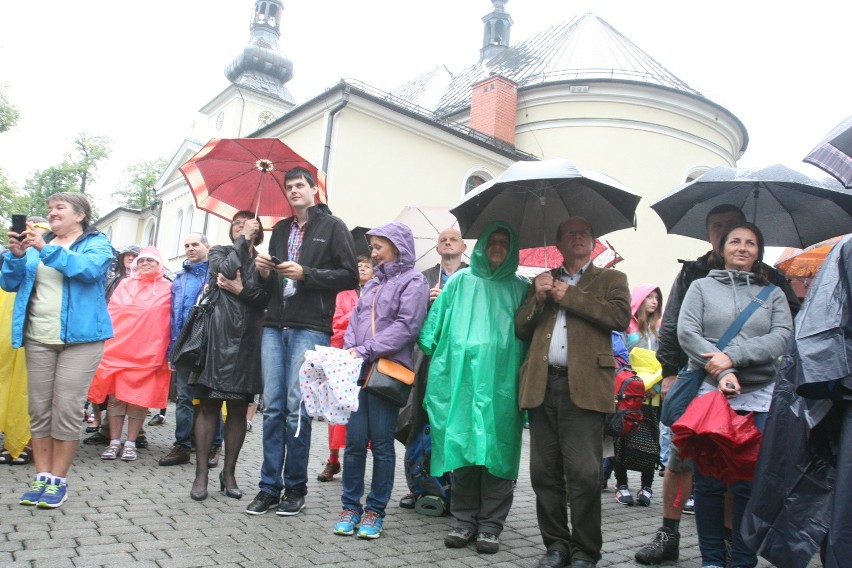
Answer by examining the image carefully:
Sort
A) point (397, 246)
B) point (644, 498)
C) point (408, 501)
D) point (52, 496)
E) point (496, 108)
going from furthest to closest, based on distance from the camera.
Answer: point (496, 108), point (644, 498), point (408, 501), point (397, 246), point (52, 496)

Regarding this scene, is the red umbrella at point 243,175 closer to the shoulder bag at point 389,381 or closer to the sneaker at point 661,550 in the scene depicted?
the shoulder bag at point 389,381

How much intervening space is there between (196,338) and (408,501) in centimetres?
206

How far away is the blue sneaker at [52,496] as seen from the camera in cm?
455

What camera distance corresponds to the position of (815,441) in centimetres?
282

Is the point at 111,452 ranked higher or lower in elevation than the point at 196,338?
lower

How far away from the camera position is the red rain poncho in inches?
266

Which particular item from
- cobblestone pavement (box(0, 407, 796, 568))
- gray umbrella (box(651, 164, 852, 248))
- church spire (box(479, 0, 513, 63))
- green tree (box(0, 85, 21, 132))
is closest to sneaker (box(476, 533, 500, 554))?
cobblestone pavement (box(0, 407, 796, 568))

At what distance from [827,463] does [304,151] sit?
18.7 metres

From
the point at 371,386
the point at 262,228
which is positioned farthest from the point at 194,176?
the point at 371,386

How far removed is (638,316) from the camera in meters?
7.00

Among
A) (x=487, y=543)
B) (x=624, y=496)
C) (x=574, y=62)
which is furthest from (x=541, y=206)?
(x=574, y=62)

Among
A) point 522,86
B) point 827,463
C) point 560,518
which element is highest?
point 522,86

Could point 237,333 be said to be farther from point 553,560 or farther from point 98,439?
point 98,439

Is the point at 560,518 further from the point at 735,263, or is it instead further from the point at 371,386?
the point at 735,263
